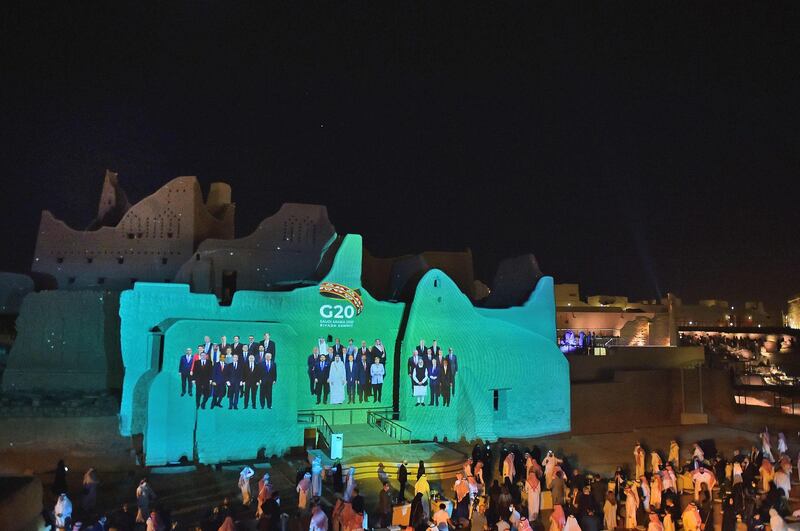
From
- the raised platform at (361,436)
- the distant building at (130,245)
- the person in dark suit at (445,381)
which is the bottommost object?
the raised platform at (361,436)

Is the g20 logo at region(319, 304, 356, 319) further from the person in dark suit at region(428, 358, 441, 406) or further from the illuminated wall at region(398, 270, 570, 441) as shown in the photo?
the person in dark suit at region(428, 358, 441, 406)

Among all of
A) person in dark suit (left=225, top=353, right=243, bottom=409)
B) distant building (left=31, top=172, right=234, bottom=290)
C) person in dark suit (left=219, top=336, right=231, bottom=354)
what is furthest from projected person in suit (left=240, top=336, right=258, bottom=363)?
distant building (left=31, top=172, right=234, bottom=290)

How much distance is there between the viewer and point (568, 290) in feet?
156

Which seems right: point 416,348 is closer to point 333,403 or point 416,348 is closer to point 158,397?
point 333,403

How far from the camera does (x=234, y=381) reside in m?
17.1

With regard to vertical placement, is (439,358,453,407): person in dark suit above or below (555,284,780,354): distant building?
below

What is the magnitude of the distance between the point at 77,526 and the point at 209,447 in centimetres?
690

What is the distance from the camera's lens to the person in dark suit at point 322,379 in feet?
62.0

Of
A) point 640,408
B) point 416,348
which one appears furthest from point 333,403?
point 640,408

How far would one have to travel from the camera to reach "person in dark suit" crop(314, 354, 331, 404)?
18.9 metres

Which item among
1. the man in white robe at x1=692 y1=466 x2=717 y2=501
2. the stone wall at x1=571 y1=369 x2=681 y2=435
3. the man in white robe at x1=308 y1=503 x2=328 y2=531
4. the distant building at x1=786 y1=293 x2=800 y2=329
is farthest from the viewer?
the distant building at x1=786 y1=293 x2=800 y2=329

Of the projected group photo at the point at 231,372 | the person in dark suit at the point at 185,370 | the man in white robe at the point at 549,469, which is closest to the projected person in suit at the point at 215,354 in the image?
the projected group photo at the point at 231,372

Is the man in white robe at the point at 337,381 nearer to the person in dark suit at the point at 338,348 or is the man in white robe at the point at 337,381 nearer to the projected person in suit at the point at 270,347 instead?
the person in dark suit at the point at 338,348

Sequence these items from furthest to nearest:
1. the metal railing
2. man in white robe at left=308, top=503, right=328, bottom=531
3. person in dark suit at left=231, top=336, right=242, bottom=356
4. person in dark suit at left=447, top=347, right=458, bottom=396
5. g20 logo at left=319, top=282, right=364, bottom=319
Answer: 1. person in dark suit at left=447, top=347, right=458, bottom=396
2. g20 logo at left=319, top=282, right=364, bottom=319
3. the metal railing
4. person in dark suit at left=231, top=336, right=242, bottom=356
5. man in white robe at left=308, top=503, right=328, bottom=531
